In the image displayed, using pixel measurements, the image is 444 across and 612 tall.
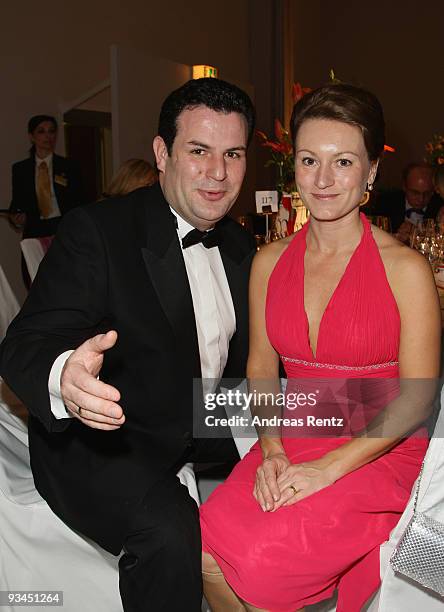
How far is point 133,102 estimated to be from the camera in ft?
18.0

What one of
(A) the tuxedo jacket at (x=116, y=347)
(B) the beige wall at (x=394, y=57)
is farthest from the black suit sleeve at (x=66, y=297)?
(B) the beige wall at (x=394, y=57)

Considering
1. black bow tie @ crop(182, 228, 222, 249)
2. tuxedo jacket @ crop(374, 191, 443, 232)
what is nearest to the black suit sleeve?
black bow tie @ crop(182, 228, 222, 249)

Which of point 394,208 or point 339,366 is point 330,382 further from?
point 394,208

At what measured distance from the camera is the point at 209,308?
6.16 feet

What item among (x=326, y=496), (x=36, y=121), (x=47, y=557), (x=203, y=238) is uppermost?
(x=36, y=121)

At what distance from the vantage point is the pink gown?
1.42m

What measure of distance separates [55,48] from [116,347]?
576 cm

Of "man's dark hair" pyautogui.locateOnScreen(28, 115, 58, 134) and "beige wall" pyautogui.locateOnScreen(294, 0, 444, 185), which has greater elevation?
"beige wall" pyautogui.locateOnScreen(294, 0, 444, 185)

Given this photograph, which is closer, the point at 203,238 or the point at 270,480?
the point at 270,480

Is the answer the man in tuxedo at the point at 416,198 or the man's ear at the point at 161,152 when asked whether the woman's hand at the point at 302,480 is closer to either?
the man's ear at the point at 161,152

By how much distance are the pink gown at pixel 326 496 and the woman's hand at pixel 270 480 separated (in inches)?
1.0

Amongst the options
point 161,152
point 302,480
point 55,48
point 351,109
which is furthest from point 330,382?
point 55,48

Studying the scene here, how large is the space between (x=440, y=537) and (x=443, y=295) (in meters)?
1.28

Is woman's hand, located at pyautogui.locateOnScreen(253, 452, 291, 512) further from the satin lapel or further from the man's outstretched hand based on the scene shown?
the man's outstretched hand
